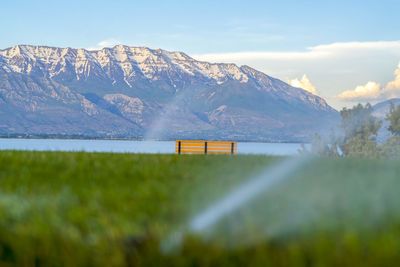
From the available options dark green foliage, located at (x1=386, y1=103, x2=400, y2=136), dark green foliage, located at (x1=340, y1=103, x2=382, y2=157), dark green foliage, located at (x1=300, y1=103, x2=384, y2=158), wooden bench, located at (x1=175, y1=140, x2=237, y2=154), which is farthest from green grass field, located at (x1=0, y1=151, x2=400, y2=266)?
dark green foliage, located at (x1=300, y1=103, x2=384, y2=158)

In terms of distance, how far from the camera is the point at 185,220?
6641 mm

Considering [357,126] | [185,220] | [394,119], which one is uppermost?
[185,220]

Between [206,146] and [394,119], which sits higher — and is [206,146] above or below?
below

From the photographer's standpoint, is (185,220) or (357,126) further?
(357,126)

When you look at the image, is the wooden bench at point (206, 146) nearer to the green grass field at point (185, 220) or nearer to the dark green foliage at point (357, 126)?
the green grass field at point (185, 220)

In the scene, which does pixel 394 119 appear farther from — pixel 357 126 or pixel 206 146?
Answer: pixel 206 146

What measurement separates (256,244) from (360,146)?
6321 cm

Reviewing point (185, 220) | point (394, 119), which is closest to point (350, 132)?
point (394, 119)

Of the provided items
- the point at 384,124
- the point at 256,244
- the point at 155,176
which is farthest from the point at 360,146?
the point at 256,244

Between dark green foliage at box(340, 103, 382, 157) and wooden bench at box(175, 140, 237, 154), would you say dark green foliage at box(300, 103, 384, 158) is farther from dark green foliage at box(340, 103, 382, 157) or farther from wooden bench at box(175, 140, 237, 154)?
wooden bench at box(175, 140, 237, 154)

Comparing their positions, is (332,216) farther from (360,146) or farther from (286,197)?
(360,146)

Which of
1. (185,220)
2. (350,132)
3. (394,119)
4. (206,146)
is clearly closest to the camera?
(185,220)

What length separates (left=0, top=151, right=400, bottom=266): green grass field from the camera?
5.18 meters

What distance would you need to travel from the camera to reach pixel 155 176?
10453 millimetres
